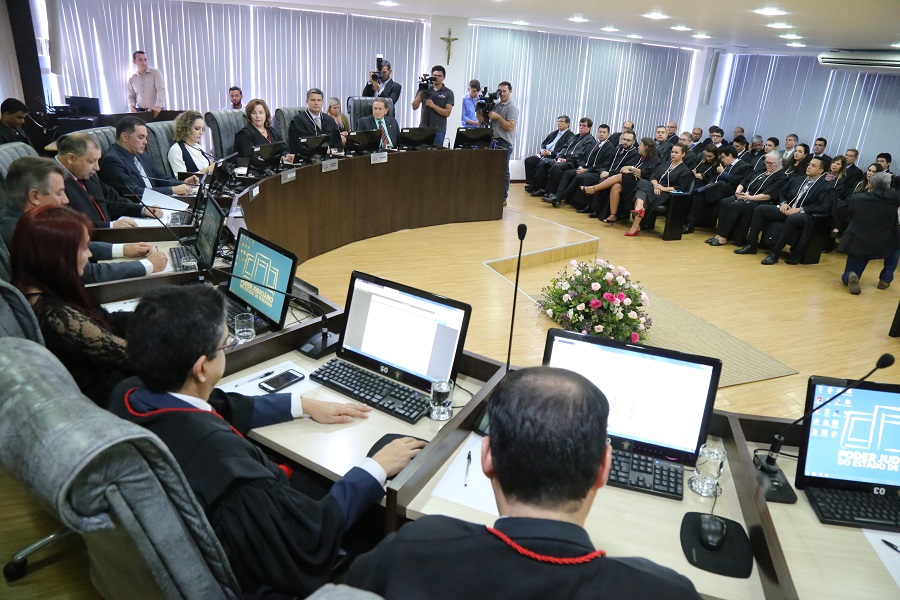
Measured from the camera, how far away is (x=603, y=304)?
3.93m

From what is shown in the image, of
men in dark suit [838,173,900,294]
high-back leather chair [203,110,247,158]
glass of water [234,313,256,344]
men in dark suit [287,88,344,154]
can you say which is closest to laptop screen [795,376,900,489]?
glass of water [234,313,256,344]

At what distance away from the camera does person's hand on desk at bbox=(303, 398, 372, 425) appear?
1.79 metres

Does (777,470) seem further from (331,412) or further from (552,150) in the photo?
(552,150)

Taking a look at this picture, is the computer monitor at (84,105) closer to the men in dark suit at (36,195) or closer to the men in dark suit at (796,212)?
the men in dark suit at (36,195)

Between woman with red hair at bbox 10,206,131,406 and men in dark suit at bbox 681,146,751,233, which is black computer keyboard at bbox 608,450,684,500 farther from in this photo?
men in dark suit at bbox 681,146,751,233

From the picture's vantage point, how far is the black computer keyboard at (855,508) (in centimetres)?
150

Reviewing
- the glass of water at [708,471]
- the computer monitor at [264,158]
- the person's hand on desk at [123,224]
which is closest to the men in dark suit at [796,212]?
the computer monitor at [264,158]

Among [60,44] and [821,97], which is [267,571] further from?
[821,97]

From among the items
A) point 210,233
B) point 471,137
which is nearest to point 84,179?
point 210,233

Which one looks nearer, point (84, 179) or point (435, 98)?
point (84, 179)

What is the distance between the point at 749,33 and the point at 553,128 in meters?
3.42

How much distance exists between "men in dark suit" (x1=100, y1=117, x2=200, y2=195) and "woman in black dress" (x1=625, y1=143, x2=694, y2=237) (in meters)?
4.97

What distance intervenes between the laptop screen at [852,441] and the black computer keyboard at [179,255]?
99.6 inches

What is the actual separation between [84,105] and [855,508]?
8.47 meters
